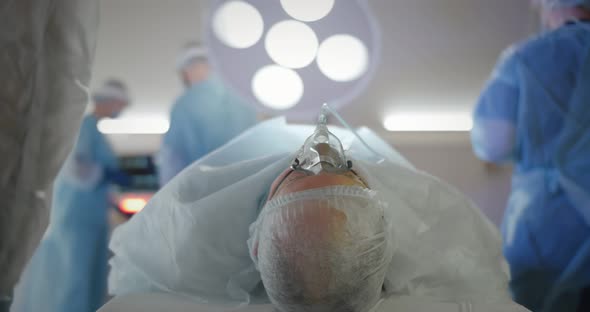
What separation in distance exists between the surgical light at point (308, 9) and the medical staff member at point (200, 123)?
0.57 meters

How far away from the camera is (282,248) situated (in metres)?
0.68

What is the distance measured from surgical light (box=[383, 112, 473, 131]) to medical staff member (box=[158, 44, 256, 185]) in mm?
791

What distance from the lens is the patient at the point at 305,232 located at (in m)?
0.69

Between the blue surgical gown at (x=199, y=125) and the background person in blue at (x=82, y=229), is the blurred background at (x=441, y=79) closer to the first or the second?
the blue surgical gown at (x=199, y=125)

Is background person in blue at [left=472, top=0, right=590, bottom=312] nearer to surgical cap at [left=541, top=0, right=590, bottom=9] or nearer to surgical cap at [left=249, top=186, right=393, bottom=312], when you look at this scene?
surgical cap at [left=541, top=0, right=590, bottom=9]

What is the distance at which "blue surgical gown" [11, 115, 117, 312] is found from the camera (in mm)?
1726

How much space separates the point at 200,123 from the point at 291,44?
566mm

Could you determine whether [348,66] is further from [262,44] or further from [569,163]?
[569,163]

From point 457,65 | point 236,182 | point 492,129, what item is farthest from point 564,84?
point 457,65

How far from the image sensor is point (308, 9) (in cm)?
137

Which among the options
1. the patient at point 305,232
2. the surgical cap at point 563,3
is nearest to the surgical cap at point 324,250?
the patient at point 305,232

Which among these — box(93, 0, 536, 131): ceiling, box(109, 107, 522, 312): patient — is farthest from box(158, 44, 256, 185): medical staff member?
box(109, 107, 522, 312): patient

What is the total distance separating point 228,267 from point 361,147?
38cm

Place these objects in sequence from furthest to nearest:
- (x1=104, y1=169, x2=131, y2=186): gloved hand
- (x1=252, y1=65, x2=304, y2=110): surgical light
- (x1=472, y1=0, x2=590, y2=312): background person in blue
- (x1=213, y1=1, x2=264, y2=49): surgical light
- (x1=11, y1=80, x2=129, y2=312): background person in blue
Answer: (x1=104, y1=169, x2=131, y2=186): gloved hand → (x1=11, y1=80, x2=129, y2=312): background person in blue → (x1=252, y1=65, x2=304, y2=110): surgical light → (x1=213, y1=1, x2=264, y2=49): surgical light → (x1=472, y1=0, x2=590, y2=312): background person in blue
